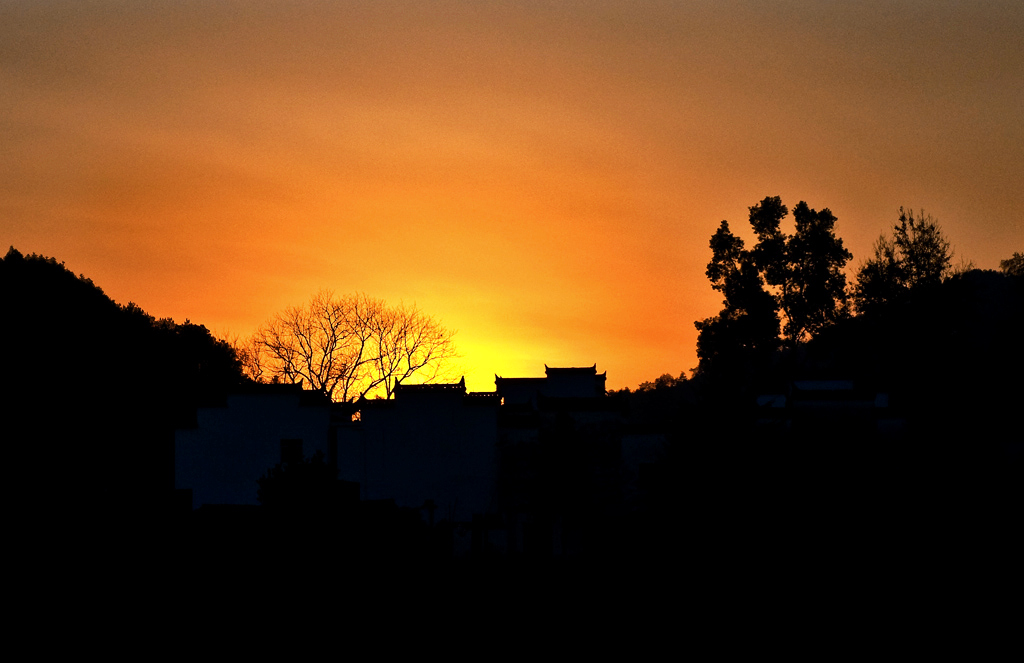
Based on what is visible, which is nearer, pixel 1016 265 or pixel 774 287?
pixel 774 287

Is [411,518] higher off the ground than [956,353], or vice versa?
[956,353]

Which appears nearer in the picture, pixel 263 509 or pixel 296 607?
pixel 296 607

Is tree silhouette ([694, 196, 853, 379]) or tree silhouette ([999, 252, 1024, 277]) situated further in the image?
tree silhouette ([999, 252, 1024, 277])

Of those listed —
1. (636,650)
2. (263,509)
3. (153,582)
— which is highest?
(263,509)

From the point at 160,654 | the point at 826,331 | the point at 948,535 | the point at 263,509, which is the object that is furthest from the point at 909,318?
the point at 160,654

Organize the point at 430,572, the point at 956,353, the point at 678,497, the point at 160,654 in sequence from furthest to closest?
the point at 956,353
the point at 678,497
the point at 430,572
the point at 160,654

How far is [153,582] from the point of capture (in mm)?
31250

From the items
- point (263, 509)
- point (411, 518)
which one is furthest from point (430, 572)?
point (263, 509)

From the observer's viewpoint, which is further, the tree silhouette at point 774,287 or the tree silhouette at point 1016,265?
the tree silhouette at point 1016,265

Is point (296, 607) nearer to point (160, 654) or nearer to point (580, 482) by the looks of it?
point (160, 654)

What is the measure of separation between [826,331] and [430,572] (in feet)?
114

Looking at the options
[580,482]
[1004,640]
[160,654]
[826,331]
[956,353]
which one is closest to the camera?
[160,654]

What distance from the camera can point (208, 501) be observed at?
47.2m

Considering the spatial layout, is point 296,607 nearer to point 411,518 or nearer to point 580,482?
point 411,518
